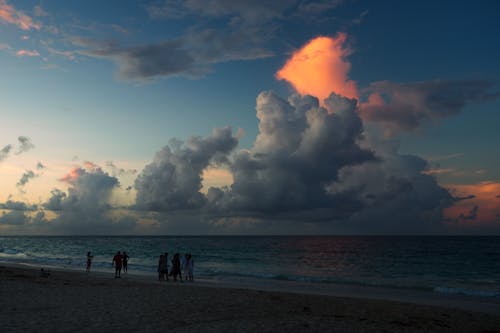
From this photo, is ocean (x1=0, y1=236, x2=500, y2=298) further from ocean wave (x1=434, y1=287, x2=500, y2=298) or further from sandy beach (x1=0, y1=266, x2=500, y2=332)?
sandy beach (x1=0, y1=266, x2=500, y2=332)

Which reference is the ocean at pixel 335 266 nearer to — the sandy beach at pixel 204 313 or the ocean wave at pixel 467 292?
the ocean wave at pixel 467 292

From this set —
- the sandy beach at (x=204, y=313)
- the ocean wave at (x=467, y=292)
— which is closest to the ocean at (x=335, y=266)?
the ocean wave at (x=467, y=292)

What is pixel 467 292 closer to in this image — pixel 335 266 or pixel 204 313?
pixel 204 313

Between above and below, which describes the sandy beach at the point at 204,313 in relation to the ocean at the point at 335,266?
above

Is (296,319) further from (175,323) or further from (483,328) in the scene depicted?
(483,328)

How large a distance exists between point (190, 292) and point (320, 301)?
641 centimetres

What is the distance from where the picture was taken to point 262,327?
11.8 meters

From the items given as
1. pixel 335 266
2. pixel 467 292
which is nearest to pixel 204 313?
pixel 467 292

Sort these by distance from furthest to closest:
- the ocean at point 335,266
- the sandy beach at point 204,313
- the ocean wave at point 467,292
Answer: the ocean at point 335,266
the ocean wave at point 467,292
the sandy beach at point 204,313

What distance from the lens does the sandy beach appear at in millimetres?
11672

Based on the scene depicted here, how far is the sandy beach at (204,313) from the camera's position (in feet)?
38.3

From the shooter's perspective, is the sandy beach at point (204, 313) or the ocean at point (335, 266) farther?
the ocean at point (335, 266)

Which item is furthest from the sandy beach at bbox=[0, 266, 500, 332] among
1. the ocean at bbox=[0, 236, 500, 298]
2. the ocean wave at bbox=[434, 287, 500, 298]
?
the ocean at bbox=[0, 236, 500, 298]

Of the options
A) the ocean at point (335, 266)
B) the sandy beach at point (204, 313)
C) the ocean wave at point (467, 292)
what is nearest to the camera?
the sandy beach at point (204, 313)
